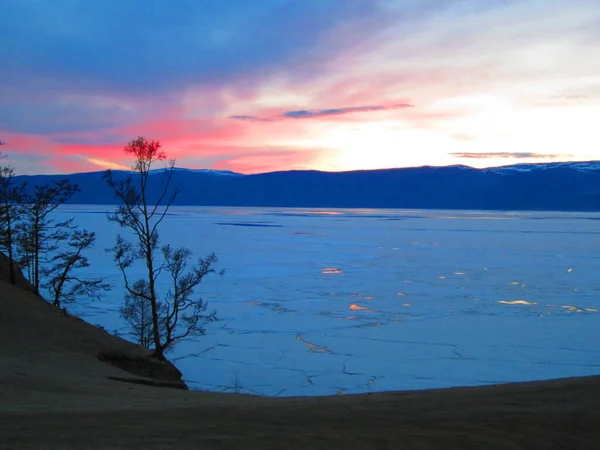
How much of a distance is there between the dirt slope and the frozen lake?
521 centimetres

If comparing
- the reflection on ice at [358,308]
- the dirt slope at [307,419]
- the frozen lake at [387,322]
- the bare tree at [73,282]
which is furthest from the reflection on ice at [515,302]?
the bare tree at [73,282]

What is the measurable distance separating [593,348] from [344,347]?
21.2 ft

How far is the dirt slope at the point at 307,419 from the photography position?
523 cm

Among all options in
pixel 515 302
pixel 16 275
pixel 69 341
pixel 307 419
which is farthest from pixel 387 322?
pixel 307 419

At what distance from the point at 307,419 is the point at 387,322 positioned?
41.8ft

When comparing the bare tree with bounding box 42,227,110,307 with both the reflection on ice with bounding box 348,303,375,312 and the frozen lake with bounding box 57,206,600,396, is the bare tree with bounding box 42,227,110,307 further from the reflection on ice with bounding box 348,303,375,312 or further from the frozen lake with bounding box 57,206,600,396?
the reflection on ice with bounding box 348,303,375,312

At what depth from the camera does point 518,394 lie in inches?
286

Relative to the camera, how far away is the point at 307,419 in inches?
242

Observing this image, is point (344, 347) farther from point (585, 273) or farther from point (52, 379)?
point (585, 273)

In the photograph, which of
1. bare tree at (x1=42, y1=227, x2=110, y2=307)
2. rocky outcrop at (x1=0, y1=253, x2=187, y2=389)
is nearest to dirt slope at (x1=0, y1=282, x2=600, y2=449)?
rocky outcrop at (x1=0, y1=253, x2=187, y2=389)

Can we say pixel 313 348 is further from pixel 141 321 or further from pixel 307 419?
pixel 307 419

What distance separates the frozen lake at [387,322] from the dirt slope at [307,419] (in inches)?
205

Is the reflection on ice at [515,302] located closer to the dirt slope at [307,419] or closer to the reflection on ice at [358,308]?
the reflection on ice at [358,308]

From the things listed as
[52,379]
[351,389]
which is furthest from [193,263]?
[52,379]
